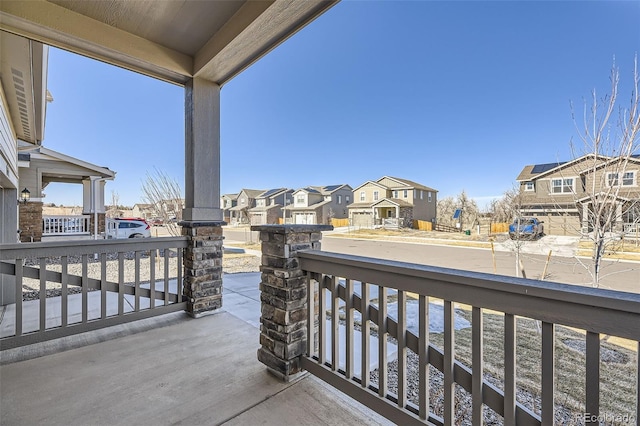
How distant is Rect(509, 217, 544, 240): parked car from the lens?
14.9ft

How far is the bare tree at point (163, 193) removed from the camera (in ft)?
27.4

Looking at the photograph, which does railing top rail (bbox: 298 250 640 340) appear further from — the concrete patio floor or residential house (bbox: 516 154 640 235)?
residential house (bbox: 516 154 640 235)

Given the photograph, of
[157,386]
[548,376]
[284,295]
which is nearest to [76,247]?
[157,386]

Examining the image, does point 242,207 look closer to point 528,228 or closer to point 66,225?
point 66,225

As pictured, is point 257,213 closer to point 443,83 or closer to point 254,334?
point 443,83

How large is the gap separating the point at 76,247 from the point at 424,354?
290 cm

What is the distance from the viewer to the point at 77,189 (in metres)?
9.92

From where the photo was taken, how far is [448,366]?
4.22 feet

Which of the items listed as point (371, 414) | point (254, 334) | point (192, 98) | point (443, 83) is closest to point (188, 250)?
point (254, 334)

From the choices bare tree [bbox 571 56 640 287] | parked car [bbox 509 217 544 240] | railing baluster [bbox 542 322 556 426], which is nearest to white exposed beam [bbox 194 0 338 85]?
railing baluster [bbox 542 322 556 426]

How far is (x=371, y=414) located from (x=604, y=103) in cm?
352

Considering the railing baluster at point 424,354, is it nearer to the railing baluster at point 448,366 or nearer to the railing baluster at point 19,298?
the railing baluster at point 448,366

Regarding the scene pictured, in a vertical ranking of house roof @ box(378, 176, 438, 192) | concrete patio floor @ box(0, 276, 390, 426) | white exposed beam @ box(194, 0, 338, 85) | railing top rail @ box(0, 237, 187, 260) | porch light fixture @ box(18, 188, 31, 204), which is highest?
white exposed beam @ box(194, 0, 338, 85)

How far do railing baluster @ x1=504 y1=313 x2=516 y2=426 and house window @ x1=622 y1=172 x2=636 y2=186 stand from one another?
9.86 ft
